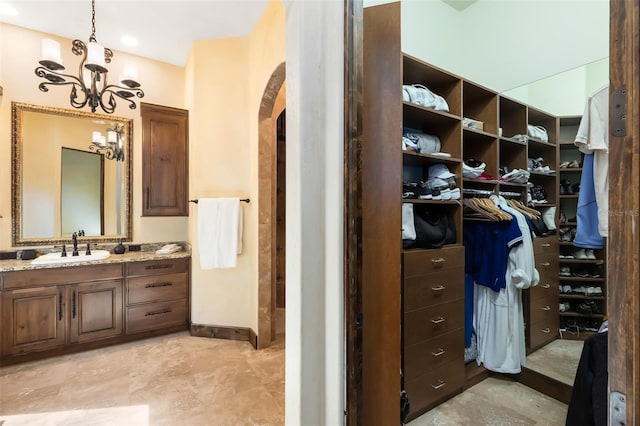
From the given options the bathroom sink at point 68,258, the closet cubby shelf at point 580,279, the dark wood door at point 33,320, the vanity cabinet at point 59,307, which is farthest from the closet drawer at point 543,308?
the dark wood door at point 33,320

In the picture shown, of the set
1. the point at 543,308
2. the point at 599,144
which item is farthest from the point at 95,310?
the point at 599,144

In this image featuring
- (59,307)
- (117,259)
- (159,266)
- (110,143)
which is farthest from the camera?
(110,143)

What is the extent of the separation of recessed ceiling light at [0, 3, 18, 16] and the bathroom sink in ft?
7.15

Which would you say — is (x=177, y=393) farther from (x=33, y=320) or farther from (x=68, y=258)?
(x=68, y=258)

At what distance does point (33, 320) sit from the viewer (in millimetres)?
2396

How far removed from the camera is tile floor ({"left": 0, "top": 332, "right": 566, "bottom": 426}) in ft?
4.81

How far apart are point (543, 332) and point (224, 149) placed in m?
2.87

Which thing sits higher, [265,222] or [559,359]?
[265,222]

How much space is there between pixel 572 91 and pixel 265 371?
8.53ft

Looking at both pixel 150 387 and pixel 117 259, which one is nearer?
pixel 150 387

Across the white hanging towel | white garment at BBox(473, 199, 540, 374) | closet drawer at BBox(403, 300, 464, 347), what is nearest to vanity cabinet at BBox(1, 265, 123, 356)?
the white hanging towel

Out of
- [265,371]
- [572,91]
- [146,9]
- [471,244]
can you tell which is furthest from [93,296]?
[572,91]

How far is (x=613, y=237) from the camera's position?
45 centimetres

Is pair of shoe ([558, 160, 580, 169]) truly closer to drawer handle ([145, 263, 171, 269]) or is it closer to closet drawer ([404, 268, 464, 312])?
closet drawer ([404, 268, 464, 312])
